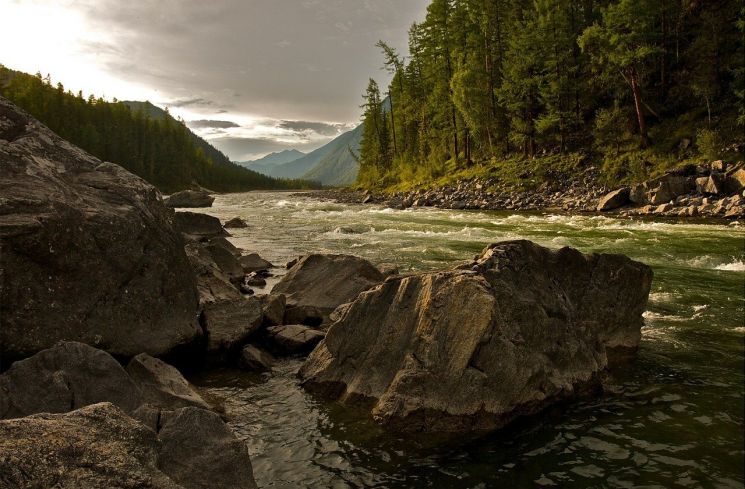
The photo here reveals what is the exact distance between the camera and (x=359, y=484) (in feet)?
21.1

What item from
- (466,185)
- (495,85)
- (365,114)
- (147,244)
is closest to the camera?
(147,244)

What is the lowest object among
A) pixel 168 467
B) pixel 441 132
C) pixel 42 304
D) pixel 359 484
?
pixel 359 484

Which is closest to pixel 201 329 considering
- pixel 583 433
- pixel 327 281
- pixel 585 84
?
pixel 327 281

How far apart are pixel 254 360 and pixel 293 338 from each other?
131cm

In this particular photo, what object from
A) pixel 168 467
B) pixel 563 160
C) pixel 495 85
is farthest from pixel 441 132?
pixel 168 467

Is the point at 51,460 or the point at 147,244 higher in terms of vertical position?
the point at 147,244

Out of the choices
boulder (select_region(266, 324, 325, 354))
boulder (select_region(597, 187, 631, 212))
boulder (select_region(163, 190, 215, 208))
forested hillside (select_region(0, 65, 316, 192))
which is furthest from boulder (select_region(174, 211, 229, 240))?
forested hillside (select_region(0, 65, 316, 192))

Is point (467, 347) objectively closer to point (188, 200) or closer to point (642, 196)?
point (642, 196)

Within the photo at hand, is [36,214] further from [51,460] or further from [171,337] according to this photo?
[51,460]

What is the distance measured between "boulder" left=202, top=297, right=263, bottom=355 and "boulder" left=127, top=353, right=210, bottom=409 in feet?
7.62

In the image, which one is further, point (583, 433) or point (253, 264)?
point (253, 264)

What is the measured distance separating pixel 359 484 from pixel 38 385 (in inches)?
174

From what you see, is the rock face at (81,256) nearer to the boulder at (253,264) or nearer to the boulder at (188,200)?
the boulder at (253,264)

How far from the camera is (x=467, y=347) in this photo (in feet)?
25.4
